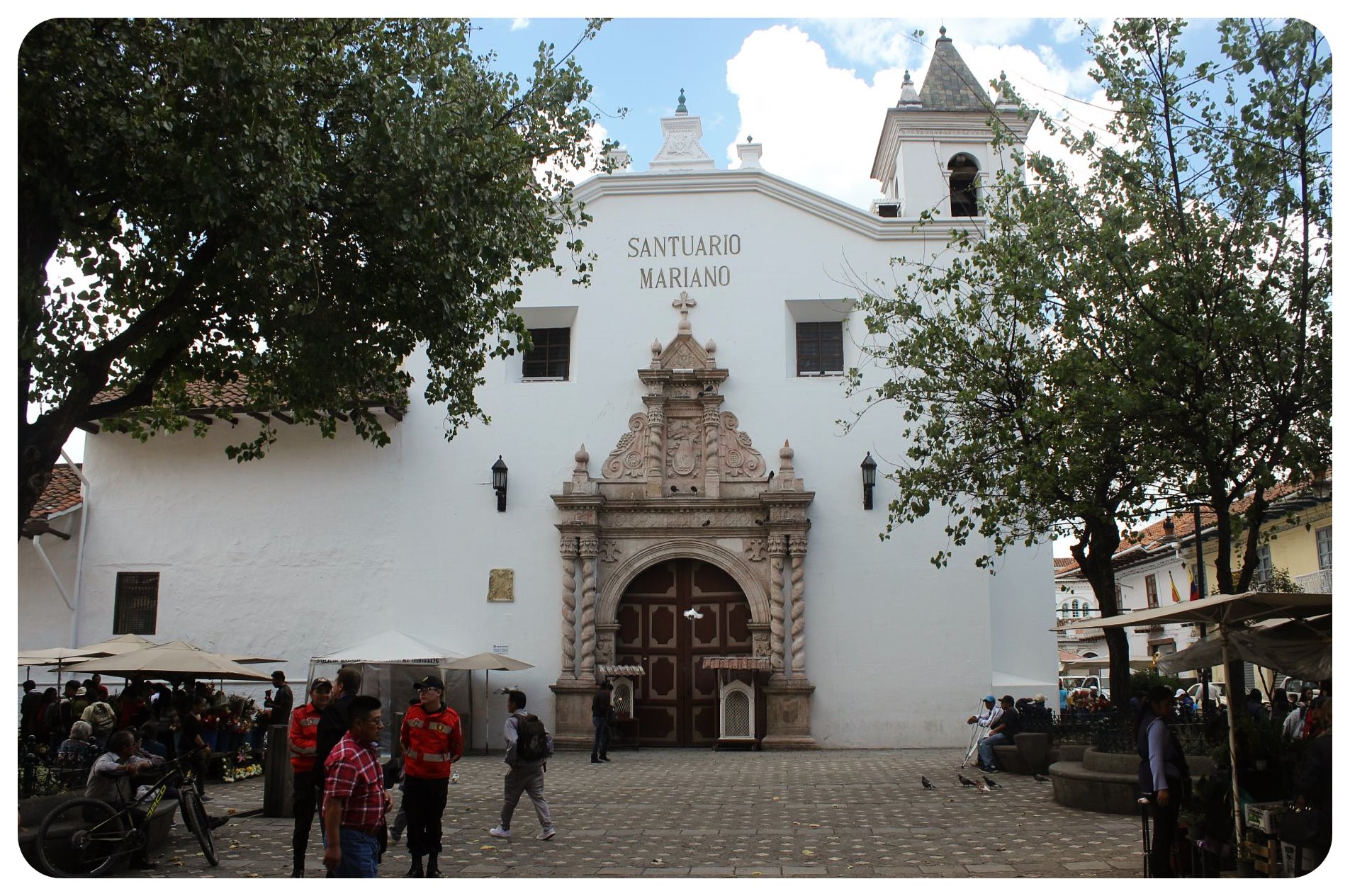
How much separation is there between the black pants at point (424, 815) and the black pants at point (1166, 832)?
4.91 meters

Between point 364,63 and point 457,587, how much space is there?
38.5 feet

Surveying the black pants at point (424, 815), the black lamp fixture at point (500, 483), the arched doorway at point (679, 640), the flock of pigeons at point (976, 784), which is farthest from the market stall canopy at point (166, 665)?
the flock of pigeons at point (976, 784)

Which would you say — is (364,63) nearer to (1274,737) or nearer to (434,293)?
(434,293)

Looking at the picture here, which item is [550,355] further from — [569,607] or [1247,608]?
[1247,608]

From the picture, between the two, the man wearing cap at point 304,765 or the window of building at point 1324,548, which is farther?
the window of building at point 1324,548

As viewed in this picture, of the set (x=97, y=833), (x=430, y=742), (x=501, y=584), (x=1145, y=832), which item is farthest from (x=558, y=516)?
(x=1145, y=832)

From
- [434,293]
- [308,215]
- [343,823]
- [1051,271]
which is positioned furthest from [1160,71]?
[343,823]

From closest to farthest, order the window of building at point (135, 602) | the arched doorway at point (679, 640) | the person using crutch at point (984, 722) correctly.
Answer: the person using crutch at point (984, 722) < the arched doorway at point (679, 640) < the window of building at point (135, 602)

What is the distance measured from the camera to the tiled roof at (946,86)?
23422mm

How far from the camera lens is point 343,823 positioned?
20.1 ft

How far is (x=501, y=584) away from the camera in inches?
821

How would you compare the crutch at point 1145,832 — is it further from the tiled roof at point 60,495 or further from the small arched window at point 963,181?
the tiled roof at point 60,495

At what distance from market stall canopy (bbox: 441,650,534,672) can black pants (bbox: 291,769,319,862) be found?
1014 cm

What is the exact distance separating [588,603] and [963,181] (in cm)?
1108
